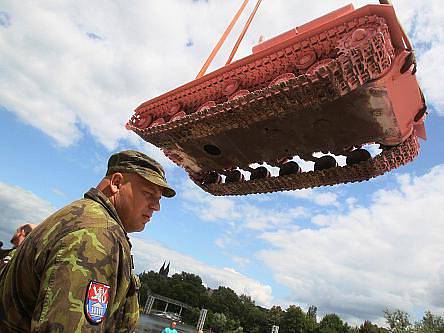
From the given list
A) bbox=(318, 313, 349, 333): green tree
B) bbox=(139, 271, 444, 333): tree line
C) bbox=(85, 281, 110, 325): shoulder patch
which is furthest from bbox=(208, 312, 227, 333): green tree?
bbox=(85, 281, 110, 325): shoulder patch

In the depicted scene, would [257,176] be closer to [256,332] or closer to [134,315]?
[134,315]

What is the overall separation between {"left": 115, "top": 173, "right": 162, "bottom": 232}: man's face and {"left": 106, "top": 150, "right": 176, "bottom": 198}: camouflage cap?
0.16ft

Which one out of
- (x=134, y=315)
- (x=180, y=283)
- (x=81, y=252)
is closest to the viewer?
(x=81, y=252)

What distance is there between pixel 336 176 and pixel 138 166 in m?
8.15

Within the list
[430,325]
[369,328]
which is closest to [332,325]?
[369,328]

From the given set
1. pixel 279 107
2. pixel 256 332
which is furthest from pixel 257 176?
pixel 256 332

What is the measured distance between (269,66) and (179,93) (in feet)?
9.80

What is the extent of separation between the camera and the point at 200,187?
11914 mm

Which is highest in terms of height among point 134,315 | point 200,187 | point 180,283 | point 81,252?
point 180,283

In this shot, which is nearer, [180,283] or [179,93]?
[179,93]

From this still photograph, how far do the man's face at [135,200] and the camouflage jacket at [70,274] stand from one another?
0.20m

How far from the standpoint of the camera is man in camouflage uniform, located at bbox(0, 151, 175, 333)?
1318 mm

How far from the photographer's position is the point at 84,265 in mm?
1376

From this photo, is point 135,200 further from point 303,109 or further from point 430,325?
point 430,325
